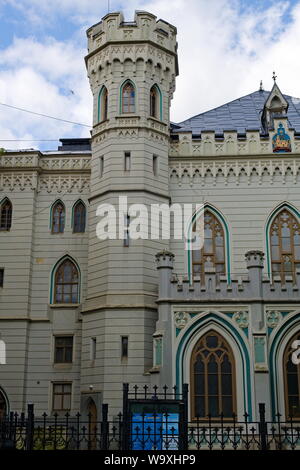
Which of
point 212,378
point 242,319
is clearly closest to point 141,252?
point 242,319

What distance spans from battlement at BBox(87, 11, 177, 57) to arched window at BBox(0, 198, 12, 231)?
840 cm

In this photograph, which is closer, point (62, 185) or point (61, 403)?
point (61, 403)

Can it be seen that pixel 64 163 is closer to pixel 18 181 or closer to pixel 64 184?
pixel 64 184

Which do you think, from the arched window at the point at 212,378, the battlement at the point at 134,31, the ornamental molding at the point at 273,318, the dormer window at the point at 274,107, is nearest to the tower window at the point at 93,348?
the arched window at the point at 212,378

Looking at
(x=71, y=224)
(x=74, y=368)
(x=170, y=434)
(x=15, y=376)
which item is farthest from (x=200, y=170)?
(x=170, y=434)

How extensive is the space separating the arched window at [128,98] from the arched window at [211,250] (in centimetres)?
596

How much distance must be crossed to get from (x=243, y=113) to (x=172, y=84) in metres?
5.46

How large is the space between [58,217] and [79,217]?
105 cm

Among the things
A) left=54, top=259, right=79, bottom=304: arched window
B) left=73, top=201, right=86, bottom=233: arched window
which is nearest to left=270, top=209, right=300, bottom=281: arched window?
left=73, top=201, right=86, bottom=233: arched window

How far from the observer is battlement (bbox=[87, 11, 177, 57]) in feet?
90.9

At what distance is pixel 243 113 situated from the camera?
107 feet

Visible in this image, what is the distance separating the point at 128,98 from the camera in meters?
27.4

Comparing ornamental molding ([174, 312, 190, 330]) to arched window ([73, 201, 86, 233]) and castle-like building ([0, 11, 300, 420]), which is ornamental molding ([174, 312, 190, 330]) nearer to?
castle-like building ([0, 11, 300, 420])
